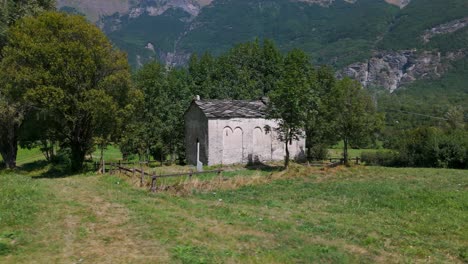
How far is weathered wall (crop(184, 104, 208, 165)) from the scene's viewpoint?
4031 centimetres

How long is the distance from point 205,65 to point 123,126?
28.6 metres

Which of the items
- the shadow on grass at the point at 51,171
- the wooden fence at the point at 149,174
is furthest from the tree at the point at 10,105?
the wooden fence at the point at 149,174

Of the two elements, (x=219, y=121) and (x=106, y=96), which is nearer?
(x=106, y=96)

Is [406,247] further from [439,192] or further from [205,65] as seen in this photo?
[205,65]

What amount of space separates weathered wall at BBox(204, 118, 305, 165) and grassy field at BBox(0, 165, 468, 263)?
16.5m

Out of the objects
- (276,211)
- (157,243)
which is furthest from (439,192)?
(157,243)

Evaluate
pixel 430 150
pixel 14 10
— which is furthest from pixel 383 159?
pixel 14 10

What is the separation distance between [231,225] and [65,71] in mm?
21108

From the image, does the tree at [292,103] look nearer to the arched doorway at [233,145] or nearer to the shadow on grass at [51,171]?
the arched doorway at [233,145]

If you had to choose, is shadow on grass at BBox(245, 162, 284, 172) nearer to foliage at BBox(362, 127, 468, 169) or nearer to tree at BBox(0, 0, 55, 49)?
foliage at BBox(362, 127, 468, 169)

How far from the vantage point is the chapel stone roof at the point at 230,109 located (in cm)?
4000

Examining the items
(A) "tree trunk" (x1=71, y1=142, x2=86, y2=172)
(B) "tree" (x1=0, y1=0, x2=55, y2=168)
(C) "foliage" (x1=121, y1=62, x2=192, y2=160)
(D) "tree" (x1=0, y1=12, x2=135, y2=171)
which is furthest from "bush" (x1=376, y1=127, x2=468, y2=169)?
(B) "tree" (x1=0, y1=0, x2=55, y2=168)

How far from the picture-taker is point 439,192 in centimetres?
2062

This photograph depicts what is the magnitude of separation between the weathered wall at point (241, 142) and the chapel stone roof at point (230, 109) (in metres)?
0.50
